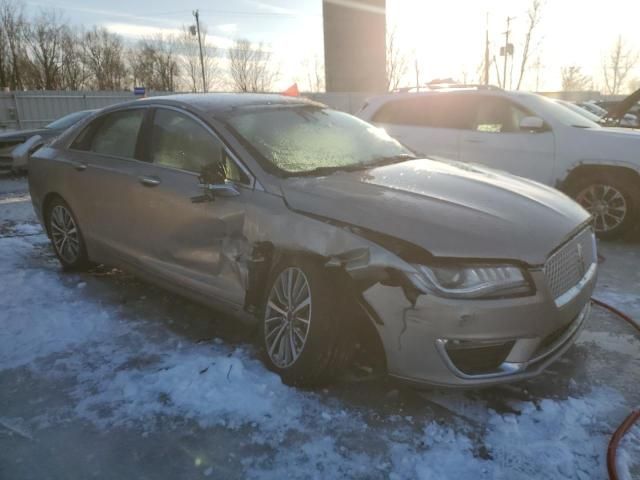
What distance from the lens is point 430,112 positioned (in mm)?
6965

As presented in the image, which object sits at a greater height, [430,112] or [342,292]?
[430,112]

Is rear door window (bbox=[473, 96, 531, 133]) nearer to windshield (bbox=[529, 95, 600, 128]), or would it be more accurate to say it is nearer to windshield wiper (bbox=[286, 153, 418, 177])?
windshield (bbox=[529, 95, 600, 128])

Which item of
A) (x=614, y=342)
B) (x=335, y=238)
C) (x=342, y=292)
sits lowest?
(x=614, y=342)

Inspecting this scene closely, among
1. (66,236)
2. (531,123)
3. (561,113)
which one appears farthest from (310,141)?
(561,113)

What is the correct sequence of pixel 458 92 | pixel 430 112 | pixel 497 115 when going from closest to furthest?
pixel 497 115 < pixel 458 92 < pixel 430 112

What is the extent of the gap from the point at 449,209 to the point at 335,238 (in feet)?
1.91

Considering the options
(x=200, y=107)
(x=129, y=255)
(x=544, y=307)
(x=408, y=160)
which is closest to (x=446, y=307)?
(x=544, y=307)

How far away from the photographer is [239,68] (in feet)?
181

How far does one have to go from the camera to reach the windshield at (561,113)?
6106mm

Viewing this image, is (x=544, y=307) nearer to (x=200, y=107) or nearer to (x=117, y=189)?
(x=200, y=107)

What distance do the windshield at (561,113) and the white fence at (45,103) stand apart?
50.6 ft

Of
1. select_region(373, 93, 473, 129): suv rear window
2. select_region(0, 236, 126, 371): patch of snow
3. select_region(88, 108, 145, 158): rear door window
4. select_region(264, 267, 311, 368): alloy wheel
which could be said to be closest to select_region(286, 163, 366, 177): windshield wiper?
select_region(264, 267, 311, 368): alloy wheel

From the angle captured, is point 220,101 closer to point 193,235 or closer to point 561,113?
point 193,235

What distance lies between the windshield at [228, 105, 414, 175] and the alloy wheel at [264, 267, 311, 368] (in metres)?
0.67
